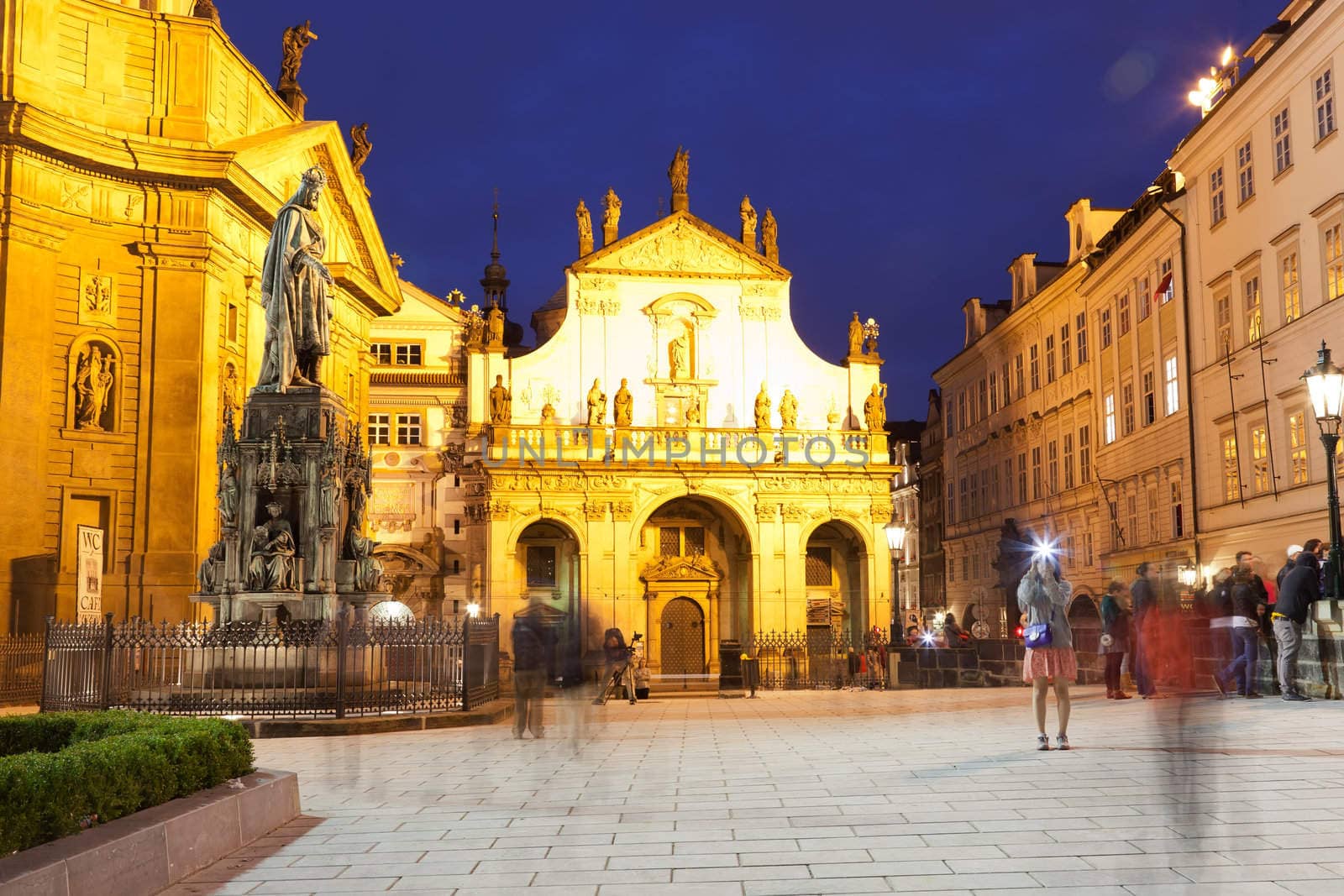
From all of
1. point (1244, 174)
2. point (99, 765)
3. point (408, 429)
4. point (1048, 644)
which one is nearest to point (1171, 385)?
point (1244, 174)

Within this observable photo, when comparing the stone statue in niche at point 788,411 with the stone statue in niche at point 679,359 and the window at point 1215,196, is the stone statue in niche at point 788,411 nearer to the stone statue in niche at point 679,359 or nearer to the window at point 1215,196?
the stone statue in niche at point 679,359

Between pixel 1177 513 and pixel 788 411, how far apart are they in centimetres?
1906

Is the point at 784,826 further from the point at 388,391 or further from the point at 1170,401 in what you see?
the point at 388,391

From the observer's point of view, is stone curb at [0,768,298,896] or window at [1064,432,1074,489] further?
window at [1064,432,1074,489]

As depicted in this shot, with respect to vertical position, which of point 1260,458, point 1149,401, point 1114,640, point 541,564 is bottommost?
point 1114,640

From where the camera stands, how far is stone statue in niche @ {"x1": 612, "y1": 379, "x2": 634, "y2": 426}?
4853cm

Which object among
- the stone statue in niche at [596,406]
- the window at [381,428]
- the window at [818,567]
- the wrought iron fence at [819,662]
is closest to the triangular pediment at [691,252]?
the stone statue in niche at [596,406]

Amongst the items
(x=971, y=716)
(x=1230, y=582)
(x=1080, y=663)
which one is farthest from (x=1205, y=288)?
(x=971, y=716)

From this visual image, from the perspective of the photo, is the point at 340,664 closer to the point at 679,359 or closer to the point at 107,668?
the point at 107,668

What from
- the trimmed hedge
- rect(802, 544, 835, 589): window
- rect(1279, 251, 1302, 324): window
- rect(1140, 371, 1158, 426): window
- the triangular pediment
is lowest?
the trimmed hedge

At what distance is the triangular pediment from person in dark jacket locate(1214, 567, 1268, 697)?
3648 cm

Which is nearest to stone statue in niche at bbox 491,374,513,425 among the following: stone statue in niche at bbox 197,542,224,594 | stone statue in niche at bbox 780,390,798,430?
stone statue in niche at bbox 780,390,798,430

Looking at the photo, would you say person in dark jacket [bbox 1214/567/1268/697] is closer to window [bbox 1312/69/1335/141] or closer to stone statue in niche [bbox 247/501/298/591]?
stone statue in niche [bbox 247/501/298/591]

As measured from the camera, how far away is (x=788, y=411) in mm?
49531
